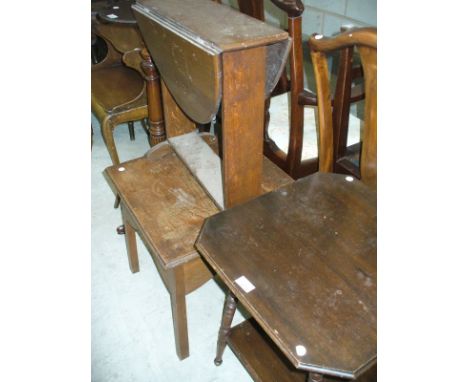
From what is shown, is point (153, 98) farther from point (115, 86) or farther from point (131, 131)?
point (131, 131)

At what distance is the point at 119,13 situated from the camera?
2178mm

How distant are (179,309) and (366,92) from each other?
828 millimetres

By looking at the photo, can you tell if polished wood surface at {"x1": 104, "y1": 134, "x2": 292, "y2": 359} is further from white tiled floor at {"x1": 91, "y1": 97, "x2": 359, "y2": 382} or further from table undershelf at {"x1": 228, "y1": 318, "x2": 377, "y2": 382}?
table undershelf at {"x1": 228, "y1": 318, "x2": 377, "y2": 382}

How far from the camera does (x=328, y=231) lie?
3.43 ft

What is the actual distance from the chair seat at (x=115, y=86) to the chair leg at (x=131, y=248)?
29.1 inches

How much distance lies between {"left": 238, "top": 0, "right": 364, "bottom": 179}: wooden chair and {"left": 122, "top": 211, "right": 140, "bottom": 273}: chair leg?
0.63 meters

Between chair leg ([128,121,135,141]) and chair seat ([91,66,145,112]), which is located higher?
chair seat ([91,66,145,112])

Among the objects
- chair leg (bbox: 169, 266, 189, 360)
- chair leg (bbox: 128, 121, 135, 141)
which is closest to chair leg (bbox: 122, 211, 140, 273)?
chair leg (bbox: 169, 266, 189, 360)

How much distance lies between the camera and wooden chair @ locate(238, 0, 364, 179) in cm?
128

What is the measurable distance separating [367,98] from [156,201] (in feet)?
2.36

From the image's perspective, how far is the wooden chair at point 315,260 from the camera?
0.80 m

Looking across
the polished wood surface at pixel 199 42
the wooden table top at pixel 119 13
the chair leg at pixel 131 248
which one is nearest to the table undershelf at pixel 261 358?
the chair leg at pixel 131 248

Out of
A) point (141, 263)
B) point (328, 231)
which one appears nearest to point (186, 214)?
point (328, 231)
